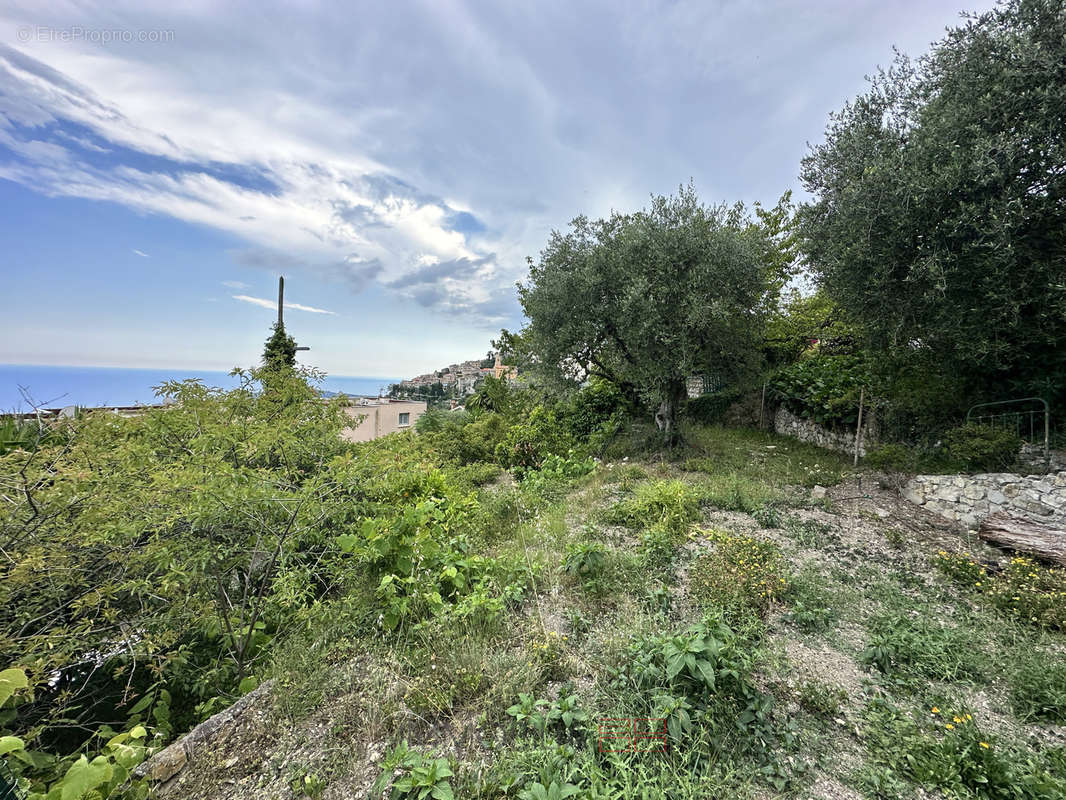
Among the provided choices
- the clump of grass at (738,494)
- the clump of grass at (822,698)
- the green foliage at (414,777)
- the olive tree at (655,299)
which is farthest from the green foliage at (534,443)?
the green foliage at (414,777)

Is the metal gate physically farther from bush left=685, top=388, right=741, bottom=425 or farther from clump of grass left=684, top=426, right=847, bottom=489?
bush left=685, top=388, right=741, bottom=425

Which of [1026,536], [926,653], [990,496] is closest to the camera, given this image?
[926,653]

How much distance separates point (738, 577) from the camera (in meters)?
3.53

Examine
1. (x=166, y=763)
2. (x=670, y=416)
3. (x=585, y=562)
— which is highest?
(x=670, y=416)

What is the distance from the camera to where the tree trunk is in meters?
9.05

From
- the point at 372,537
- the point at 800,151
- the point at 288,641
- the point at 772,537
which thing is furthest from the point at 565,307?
the point at 288,641

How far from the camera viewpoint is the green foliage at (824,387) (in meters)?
8.34

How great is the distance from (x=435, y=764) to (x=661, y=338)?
752 cm

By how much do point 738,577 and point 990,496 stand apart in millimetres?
4594

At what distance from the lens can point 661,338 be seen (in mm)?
7949

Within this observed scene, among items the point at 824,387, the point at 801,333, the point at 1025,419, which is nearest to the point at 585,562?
the point at 1025,419

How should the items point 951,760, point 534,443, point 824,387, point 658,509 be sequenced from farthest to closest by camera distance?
point 534,443 → point 824,387 → point 658,509 → point 951,760

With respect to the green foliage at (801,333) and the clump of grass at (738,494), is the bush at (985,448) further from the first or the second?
the green foliage at (801,333)

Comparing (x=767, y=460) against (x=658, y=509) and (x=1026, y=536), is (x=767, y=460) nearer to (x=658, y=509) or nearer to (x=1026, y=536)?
(x=1026, y=536)
